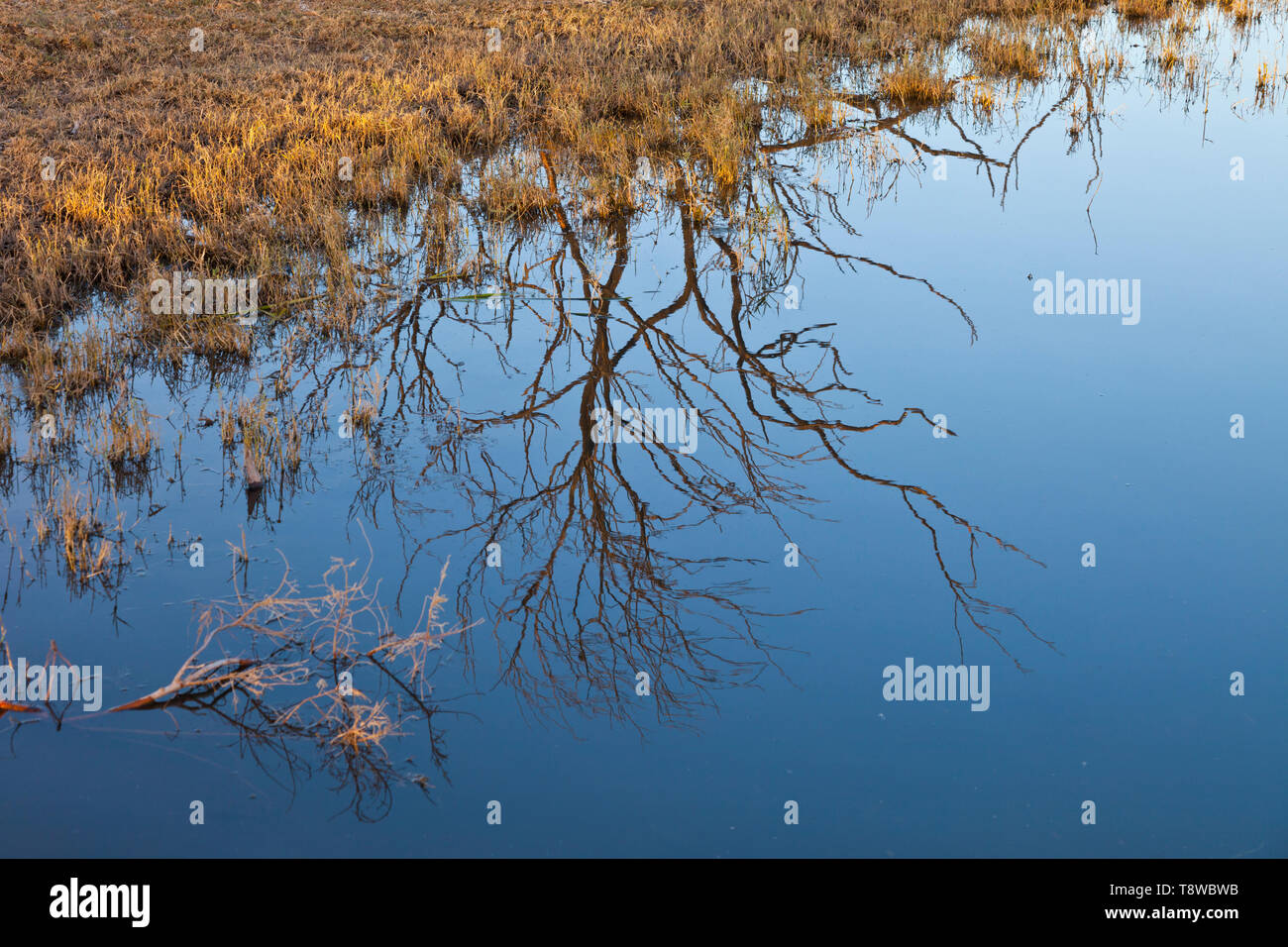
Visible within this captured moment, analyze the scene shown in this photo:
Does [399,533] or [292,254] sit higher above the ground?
[292,254]

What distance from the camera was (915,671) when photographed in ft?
12.2

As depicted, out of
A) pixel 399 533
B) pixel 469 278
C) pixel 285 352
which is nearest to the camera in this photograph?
pixel 399 533

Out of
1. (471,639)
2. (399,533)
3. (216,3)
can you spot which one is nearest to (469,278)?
(399,533)

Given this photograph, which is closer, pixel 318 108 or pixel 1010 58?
pixel 318 108

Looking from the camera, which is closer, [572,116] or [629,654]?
[629,654]

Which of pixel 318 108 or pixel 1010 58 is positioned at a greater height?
pixel 1010 58

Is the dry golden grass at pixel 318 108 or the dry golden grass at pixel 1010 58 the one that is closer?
the dry golden grass at pixel 318 108

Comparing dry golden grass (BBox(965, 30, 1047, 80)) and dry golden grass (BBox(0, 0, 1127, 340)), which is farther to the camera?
dry golden grass (BBox(965, 30, 1047, 80))

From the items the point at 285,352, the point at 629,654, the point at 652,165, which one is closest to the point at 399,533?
the point at 629,654

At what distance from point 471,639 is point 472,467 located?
49.6 inches
